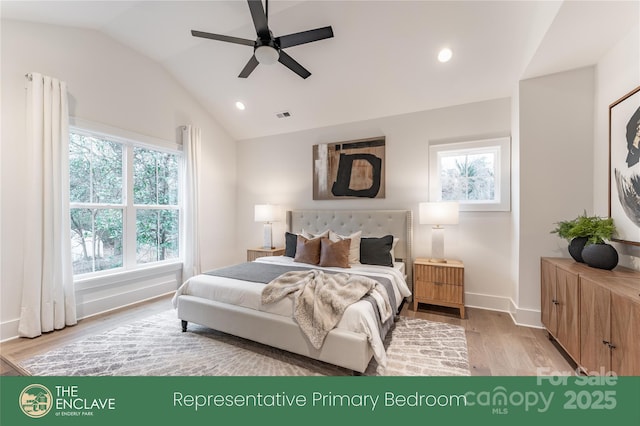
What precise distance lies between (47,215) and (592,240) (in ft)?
16.6

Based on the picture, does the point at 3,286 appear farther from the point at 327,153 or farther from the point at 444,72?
the point at 444,72

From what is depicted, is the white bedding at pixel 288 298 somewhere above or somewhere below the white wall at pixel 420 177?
below

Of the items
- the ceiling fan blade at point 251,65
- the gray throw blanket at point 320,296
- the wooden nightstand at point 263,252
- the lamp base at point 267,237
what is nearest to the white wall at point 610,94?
the gray throw blanket at point 320,296

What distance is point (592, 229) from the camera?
2.16 metres

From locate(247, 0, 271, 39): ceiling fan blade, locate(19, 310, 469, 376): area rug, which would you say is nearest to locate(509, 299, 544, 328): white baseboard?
locate(19, 310, 469, 376): area rug

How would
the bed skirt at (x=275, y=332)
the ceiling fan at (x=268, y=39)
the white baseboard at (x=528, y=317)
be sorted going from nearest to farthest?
the bed skirt at (x=275, y=332), the ceiling fan at (x=268, y=39), the white baseboard at (x=528, y=317)

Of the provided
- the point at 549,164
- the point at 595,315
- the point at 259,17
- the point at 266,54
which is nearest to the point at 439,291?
the point at 595,315

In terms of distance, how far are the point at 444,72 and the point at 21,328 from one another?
520cm

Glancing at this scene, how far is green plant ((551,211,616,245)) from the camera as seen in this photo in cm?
208

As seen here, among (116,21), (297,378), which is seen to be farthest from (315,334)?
(116,21)

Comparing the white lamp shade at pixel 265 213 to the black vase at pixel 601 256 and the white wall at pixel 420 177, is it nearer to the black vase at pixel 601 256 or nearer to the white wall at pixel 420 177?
the white wall at pixel 420 177

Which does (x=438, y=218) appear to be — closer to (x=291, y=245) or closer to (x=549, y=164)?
(x=549, y=164)

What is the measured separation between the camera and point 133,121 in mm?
3494

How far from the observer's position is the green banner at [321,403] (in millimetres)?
1297
